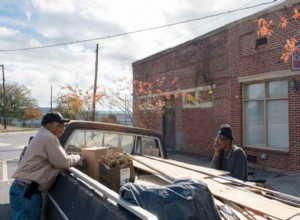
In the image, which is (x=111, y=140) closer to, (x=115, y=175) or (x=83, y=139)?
(x=83, y=139)

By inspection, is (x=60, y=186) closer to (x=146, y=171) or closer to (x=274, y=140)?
(x=146, y=171)

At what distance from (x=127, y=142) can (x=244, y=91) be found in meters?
8.54

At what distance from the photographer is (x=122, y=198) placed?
7.74ft

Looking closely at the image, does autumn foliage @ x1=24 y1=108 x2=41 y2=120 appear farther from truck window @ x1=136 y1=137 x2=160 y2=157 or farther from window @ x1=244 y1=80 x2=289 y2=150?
truck window @ x1=136 y1=137 x2=160 y2=157

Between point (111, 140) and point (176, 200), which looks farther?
point (111, 140)

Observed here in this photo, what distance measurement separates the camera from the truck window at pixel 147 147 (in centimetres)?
589

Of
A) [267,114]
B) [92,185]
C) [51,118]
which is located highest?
[267,114]

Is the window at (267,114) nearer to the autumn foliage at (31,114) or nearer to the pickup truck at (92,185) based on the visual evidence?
the pickup truck at (92,185)

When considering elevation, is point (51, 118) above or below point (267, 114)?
below

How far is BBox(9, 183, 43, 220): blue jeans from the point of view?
3.99m

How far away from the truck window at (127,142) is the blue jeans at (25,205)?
6.04 feet

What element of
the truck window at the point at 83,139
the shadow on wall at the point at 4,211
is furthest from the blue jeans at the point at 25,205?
the shadow on wall at the point at 4,211

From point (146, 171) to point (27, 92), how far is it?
200 feet

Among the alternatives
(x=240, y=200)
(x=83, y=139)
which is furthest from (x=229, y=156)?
(x=83, y=139)
